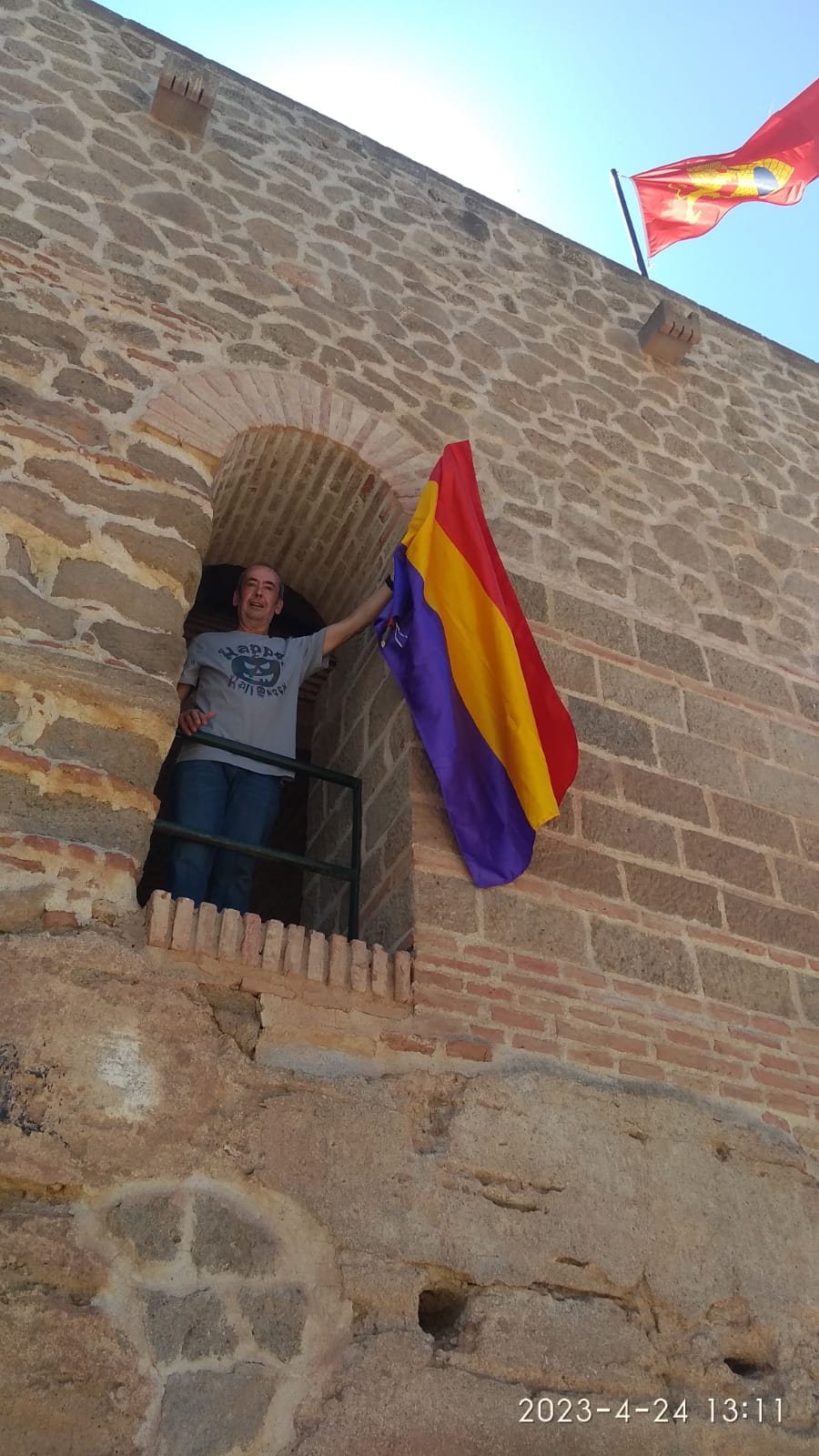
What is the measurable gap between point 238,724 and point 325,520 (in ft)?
3.66

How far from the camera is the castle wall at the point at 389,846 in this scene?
2469 millimetres

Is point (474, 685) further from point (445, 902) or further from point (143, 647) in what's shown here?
point (143, 647)

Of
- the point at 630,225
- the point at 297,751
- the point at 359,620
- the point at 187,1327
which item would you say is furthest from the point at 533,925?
the point at 630,225

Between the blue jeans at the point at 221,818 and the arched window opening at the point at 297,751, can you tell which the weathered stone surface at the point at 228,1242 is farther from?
the arched window opening at the point at 297,751

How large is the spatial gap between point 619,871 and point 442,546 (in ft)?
3.88

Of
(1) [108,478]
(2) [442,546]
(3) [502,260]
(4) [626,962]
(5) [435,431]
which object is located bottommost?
(4) [626,962]

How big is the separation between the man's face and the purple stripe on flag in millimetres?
478

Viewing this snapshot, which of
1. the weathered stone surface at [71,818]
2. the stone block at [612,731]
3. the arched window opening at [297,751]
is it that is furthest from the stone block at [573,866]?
the arched window opening at [297,751]

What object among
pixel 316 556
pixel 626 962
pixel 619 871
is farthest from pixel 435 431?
pixel 626 962

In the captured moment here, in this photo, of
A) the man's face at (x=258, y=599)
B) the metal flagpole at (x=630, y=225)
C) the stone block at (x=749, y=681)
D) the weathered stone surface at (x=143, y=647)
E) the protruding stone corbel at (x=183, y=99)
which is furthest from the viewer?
the metal flagpole at (x=630, y=225)

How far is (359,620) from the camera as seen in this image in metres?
4.02

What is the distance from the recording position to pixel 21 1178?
7.63 ft

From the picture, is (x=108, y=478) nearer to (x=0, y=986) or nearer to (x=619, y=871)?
(x=0, y=986)

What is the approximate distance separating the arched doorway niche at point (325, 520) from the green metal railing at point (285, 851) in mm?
45
